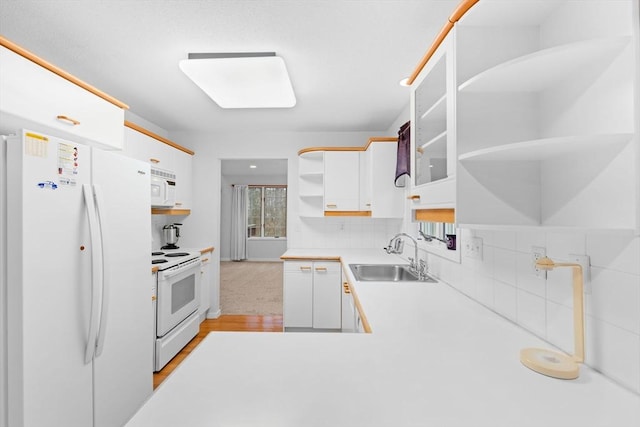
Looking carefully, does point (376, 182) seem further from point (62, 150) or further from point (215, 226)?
point (62, 150)

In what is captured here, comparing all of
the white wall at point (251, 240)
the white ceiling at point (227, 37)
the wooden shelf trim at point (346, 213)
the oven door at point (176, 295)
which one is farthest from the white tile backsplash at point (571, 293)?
the white wall at point (251, 240)

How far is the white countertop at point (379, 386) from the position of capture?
0.67 meters

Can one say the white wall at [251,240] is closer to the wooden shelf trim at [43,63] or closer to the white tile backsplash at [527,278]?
the wooden shelf trim at [43,63]

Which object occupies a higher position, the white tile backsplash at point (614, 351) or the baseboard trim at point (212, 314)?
the white tile backsplash at point (614, 351)

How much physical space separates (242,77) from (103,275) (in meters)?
1.45

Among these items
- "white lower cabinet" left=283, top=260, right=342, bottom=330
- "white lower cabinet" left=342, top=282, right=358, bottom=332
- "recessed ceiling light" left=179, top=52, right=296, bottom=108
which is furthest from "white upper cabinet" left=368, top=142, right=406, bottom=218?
"recessed ceiling light" left=179, top=52, right=296, bottom=108

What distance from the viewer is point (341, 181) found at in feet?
10.9

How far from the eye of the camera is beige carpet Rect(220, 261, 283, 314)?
4.11m

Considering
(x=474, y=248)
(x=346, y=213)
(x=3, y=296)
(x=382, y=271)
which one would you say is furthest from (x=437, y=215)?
(x=346, y=213)

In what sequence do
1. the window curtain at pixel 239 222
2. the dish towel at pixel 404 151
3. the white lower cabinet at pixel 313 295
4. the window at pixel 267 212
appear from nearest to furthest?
the dish towel at pixel 404 151, the white lower cabinet at pixel 313 295, the window curtain at pixel 239 222, the window at pixel 267 212

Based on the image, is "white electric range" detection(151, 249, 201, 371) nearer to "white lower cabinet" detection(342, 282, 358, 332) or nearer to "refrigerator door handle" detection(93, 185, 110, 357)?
"refrigerator door handle" detection(93, 185, 110, 357)

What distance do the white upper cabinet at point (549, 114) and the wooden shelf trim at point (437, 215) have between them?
0.10m

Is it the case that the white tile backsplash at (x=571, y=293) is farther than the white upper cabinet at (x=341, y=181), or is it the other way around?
the white upper cabinet at (x=341, y=181)

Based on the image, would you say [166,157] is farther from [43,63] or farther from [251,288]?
[251,288]
